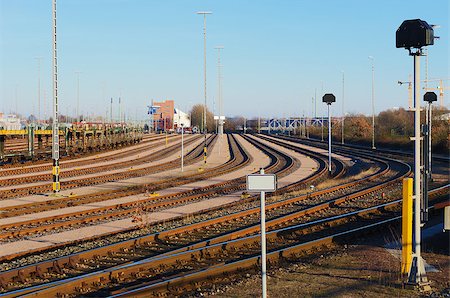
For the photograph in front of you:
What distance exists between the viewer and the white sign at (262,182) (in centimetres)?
795

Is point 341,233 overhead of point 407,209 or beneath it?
beneath

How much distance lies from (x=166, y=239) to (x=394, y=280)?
5435 millimetres

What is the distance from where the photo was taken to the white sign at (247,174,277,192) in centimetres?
795

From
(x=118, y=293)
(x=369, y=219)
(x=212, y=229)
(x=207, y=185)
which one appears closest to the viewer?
(x=118, y=293)

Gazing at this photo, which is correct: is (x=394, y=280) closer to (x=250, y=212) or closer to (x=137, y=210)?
(x=250, y=212)

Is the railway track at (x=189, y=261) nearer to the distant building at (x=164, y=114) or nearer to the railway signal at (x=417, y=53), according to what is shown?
the railway signal at (x=417, y=53)

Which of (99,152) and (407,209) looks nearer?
(407,209)

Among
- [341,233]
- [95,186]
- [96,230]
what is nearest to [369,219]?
[341,233]

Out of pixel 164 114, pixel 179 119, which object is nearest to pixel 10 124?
pixel 179 119

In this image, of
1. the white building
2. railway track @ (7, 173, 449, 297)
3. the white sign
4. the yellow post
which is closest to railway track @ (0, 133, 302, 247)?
railway track @ (7, 173, 449, 297)

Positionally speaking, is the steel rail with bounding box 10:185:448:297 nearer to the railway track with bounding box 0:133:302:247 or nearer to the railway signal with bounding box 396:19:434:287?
the railway signal with bounding box 396:19:434:287

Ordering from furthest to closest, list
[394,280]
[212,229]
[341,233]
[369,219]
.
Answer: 1. [369,219]
2. [212,229]
3. [341,233]
4. [394,280]

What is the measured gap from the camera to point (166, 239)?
528 inches

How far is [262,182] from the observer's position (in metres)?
8.00
